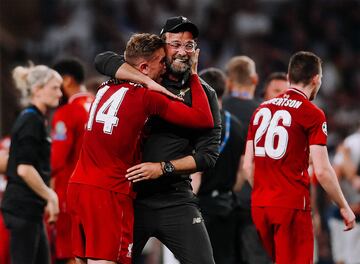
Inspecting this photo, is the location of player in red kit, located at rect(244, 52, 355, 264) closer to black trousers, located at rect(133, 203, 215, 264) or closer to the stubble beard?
black trousers, located at rect(133, 203, 215, 264)

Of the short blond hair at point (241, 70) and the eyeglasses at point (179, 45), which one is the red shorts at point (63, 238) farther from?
the eyeglasses at point (179, 45)

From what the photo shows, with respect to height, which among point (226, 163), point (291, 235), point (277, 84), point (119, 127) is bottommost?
point (291, 235)

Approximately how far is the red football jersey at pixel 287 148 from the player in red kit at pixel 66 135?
2229 millimetres

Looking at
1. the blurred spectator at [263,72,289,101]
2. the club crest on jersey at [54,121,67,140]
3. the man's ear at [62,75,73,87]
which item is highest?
the man's ear at [62,75,73,87]

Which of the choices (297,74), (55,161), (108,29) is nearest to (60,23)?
(108,29)

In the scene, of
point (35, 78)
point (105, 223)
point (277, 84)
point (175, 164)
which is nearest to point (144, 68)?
point (175, 164)

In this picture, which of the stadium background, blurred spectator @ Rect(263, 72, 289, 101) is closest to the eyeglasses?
blurred spectator @ Rect(263, 72, 289, 101)

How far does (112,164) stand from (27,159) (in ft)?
6.02

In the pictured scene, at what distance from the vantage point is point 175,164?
681 centimetres

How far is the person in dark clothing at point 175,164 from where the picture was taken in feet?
22.5

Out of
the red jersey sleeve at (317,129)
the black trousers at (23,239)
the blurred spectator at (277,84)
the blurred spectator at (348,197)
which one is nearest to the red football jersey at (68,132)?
the black trousers at (23,239)

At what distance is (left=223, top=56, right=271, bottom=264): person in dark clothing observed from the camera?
31.4 ft

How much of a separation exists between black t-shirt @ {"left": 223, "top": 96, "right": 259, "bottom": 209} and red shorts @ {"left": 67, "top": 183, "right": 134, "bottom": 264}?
2.98 m

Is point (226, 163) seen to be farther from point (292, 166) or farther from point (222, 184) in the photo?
point (292, 166)
